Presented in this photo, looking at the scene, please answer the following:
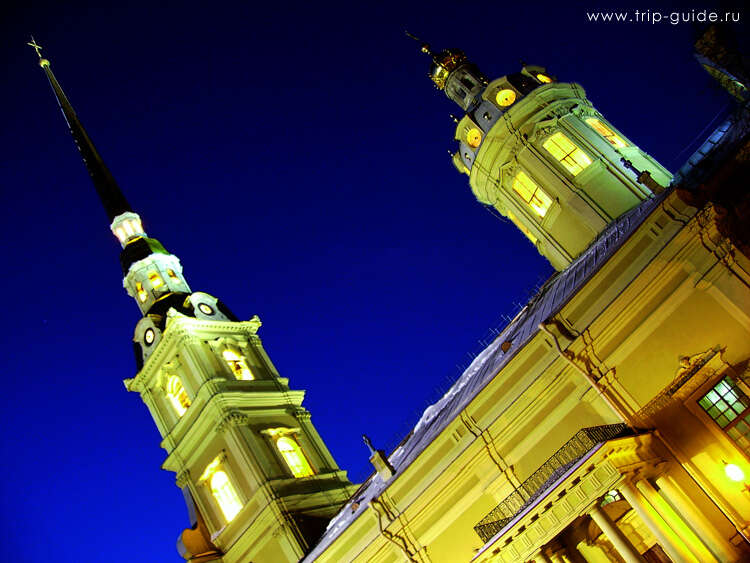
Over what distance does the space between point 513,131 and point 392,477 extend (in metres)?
16.4

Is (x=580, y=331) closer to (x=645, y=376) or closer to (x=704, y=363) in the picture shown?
(x=645, y=376)

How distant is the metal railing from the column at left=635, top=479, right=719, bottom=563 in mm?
1410

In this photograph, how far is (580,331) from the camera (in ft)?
65.8

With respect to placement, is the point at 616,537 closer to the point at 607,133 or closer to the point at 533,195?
the point at 533,195

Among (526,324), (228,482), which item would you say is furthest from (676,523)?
(228,482)

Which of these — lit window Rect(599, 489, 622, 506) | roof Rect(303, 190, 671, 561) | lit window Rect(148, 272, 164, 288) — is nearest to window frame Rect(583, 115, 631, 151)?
roof Rect(303, 190, 671, 561)

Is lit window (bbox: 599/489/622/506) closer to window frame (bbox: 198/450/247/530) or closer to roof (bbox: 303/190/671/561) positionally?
roof (bbox: 303/190/671/561)

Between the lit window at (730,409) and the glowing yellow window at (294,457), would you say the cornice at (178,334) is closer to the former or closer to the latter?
the glowing yellow window at (294,457)

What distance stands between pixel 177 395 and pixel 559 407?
20885 mm

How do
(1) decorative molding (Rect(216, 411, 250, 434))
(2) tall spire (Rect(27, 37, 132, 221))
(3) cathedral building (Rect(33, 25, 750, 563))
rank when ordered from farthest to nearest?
(2) tall spire (Rect(27, 37, 132, 221)) < (1) decorative molding (Rect(216, 411, 250, 434)) < (3) cathedral building (Rect(33, 25, 750, 563))

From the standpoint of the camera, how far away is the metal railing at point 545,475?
18453 mm

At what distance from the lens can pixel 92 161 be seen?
46.3 m

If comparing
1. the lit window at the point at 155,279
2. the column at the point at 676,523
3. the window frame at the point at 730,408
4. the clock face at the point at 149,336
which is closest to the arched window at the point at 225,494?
the clock face at the point at 149,336

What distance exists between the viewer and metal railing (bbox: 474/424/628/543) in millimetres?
18453
